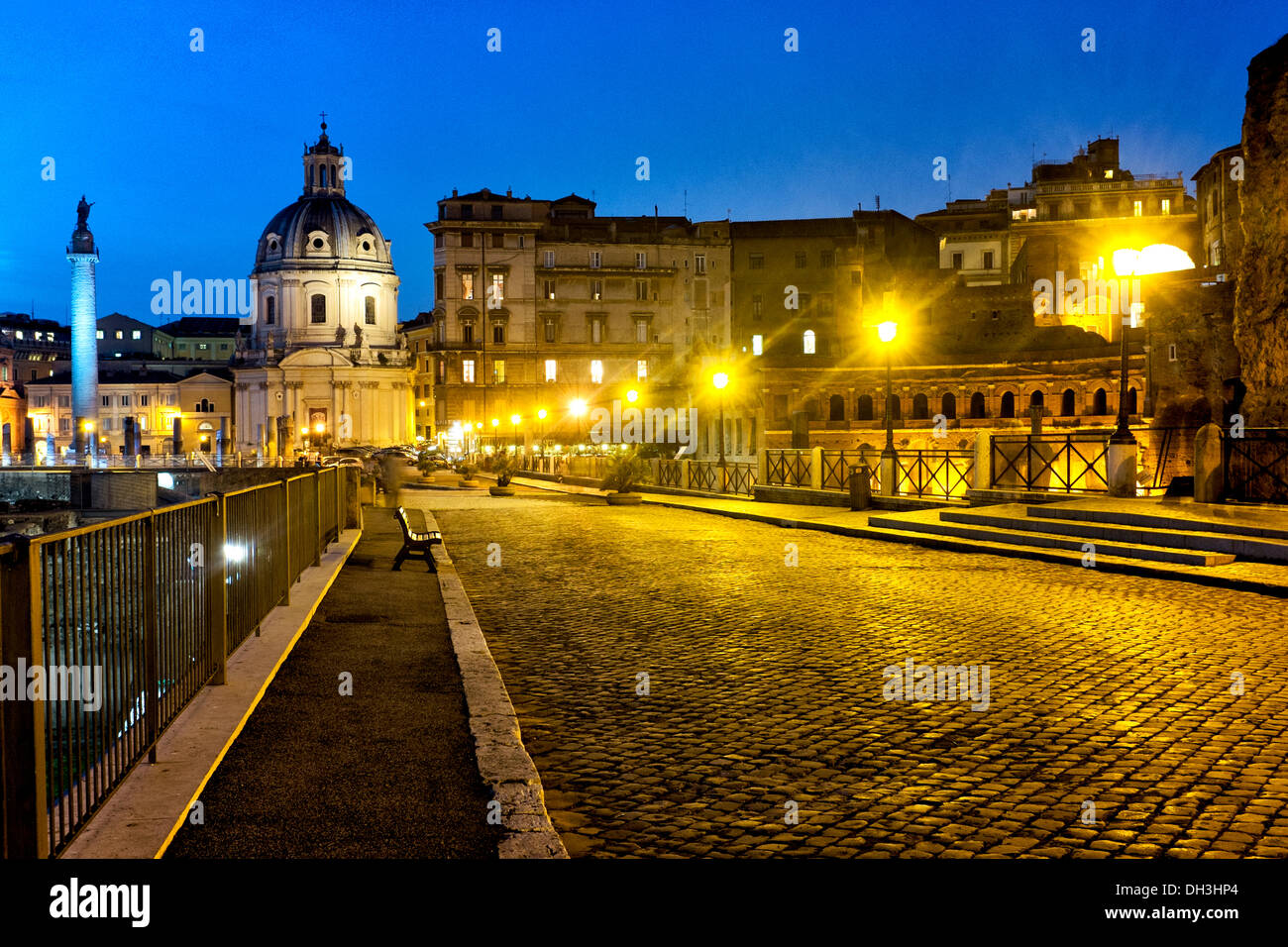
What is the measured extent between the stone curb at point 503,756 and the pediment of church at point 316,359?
96351 mm

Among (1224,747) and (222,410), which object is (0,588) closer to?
(1224,747)

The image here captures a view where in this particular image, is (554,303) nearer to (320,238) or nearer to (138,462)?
(320,238)

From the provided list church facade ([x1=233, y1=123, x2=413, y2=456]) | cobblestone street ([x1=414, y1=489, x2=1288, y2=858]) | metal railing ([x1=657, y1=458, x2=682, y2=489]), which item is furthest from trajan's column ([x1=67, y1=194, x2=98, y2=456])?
cobblestone street ([x1=414, y1=489, x2=1288, y2=858])

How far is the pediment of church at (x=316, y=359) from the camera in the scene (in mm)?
101188

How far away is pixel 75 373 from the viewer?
88000 mm

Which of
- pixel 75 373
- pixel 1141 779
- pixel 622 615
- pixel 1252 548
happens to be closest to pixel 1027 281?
pixel 1252 548

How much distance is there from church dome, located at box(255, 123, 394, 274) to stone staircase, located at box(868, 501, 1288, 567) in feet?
308

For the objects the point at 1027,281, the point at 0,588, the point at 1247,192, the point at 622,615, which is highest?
the point at 1027,281

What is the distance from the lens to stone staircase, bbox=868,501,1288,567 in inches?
560

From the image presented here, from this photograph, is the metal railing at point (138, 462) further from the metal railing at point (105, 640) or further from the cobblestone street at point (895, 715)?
the metal railing at point (105, 640)

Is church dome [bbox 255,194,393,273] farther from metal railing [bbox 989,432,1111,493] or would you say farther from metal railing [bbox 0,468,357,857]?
metal railing [bbox 0,468,357,857]

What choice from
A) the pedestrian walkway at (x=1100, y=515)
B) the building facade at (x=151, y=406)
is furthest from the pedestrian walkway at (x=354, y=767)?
the building facade at (x=151, y=406)
